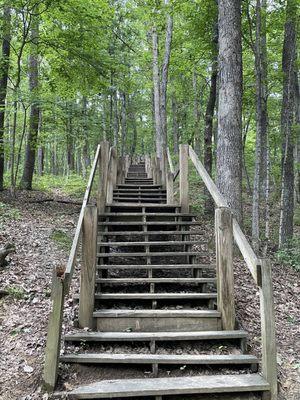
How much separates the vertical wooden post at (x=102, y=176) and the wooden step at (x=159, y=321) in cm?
255

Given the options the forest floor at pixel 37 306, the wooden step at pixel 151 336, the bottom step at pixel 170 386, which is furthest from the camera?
the wooden step at pixel 151 336

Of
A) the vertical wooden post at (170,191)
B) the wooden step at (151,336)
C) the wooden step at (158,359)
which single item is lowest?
the wooden step at (158,359)

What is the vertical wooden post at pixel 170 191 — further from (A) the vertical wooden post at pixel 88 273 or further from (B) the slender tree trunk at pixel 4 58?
(B) the slender tree trunk at pixel 4 58

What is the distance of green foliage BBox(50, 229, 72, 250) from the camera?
7.25m

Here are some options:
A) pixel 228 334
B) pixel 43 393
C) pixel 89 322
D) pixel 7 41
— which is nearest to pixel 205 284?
pixel 228 334

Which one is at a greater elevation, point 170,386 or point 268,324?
point 268,324

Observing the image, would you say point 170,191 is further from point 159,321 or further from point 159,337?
point 159,337

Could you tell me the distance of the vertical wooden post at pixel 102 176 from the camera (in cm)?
657

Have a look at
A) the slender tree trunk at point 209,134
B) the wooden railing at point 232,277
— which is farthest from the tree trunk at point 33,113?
the wooden railing at point 232,277

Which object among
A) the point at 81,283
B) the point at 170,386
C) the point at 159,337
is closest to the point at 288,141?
the point at 159,337

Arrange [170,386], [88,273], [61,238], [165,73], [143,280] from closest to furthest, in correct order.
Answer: [170,386], [88,273], [143,280], [61,238], [165,73]

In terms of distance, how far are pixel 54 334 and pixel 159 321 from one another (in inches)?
57.5

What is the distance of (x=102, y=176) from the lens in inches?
270

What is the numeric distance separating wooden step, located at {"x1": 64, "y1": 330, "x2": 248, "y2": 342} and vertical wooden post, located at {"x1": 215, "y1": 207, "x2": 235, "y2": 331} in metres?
0.20
